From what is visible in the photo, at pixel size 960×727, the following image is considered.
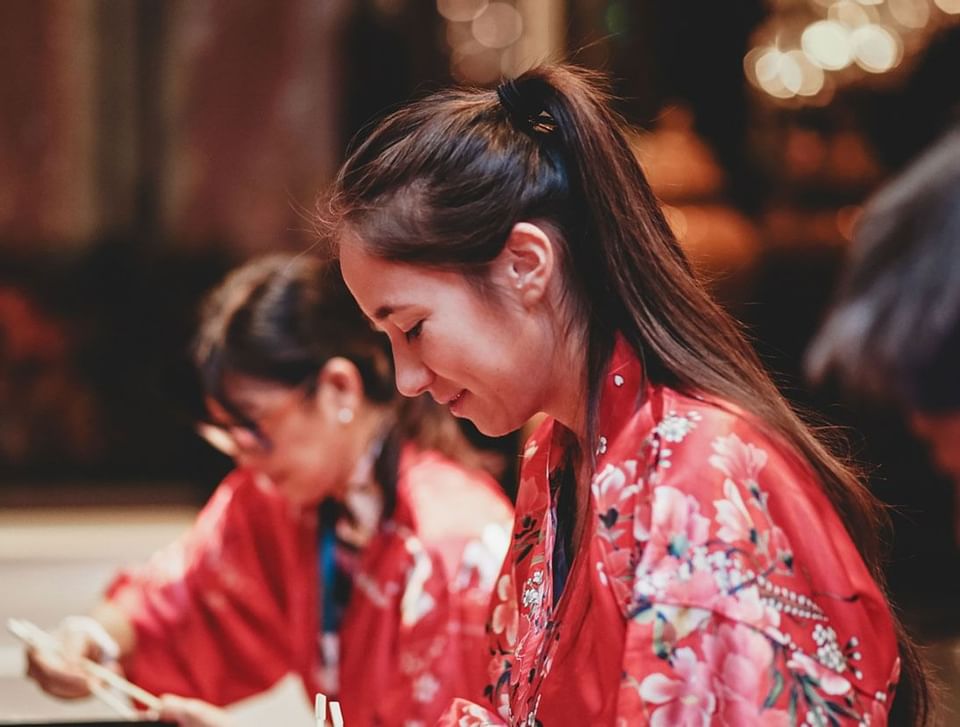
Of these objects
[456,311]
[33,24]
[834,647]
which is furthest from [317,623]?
[33,24]

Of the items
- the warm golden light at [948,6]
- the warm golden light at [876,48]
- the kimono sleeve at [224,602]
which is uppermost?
the warm golden light at [948,6]

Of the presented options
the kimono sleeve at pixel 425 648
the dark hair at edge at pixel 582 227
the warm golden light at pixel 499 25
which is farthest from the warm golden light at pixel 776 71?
the dark hair at edge at pixel 582 227

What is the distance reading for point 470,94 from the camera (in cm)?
138

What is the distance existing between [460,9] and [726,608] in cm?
302

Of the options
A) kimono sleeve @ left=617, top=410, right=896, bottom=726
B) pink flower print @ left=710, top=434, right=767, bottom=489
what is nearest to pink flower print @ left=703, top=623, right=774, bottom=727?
kimono sleeve @ left=617, top=410, right=896, bottom=726

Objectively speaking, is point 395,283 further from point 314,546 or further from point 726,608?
point 314,546

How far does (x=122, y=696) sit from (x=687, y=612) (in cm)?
133

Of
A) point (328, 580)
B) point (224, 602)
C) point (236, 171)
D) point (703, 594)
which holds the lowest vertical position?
point (224, 602)

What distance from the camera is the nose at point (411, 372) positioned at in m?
1.30

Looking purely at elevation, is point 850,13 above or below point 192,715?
above

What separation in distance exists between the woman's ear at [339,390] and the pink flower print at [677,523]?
1047 millimetres

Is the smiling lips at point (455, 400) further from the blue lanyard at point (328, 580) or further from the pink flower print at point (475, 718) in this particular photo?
the blue lanyard at point (328, 580)

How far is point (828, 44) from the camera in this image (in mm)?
4113

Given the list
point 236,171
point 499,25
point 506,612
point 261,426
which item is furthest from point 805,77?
point 506,612
